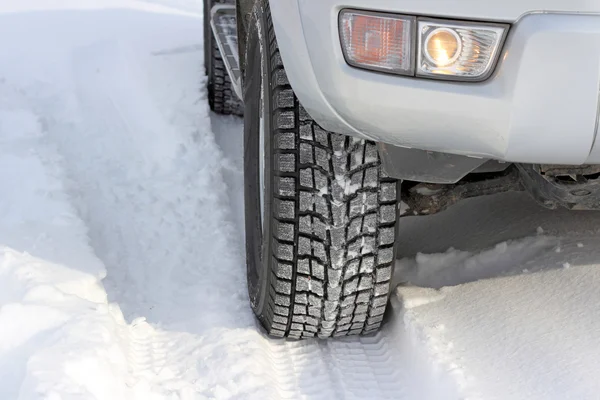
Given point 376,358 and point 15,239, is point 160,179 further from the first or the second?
point 376,358

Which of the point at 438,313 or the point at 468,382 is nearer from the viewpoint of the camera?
the point at 468,382

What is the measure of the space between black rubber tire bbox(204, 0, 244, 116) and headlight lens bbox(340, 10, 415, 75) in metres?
2.41

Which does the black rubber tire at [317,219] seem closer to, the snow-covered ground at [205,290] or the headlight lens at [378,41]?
the snow-covered ground at [205,290]

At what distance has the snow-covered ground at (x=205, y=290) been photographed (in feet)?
6.61

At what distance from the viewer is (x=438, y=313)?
7.48ft

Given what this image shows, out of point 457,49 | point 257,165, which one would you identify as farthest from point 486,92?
point 257,165

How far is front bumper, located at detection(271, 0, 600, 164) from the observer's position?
1470 millimetres

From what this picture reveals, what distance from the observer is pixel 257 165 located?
8.12 ft

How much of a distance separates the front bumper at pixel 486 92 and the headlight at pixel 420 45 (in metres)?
0.02

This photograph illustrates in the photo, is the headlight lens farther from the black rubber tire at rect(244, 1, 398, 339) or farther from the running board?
the running board

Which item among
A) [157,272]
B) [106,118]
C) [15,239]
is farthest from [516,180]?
[106,118]

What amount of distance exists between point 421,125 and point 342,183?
0.38 metres

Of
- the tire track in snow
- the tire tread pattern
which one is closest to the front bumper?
the tire tread pattern

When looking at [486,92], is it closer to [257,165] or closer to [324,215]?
[324,215]
